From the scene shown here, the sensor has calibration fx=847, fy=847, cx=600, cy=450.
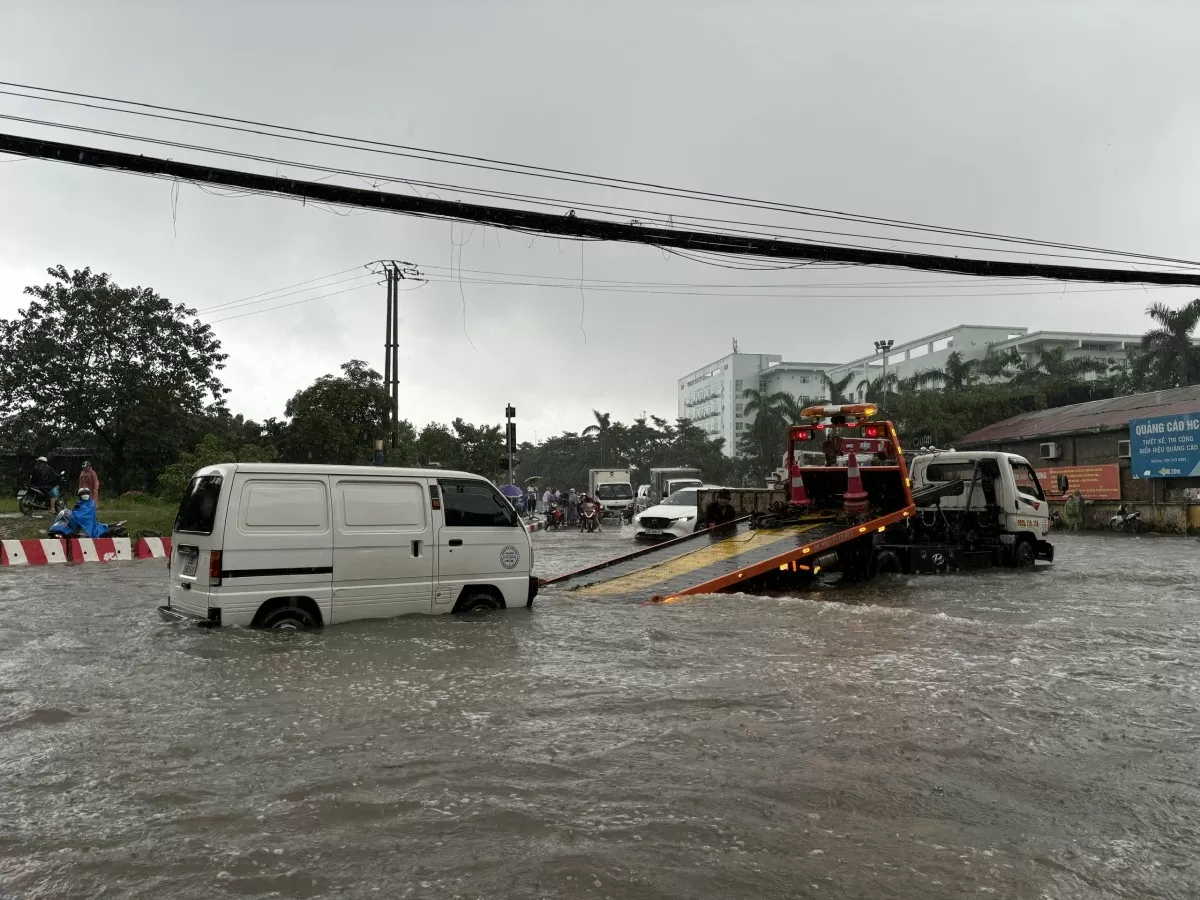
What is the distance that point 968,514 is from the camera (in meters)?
14.7

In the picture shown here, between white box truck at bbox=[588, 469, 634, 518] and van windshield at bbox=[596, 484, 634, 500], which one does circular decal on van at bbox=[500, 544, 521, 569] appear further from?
van windshield at bbox=[596, 484, 634, 500]

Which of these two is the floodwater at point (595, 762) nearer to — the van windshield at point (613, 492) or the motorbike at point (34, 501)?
the motorbike at point (34, 501)

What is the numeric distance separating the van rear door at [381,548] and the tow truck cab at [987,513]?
30.1ft

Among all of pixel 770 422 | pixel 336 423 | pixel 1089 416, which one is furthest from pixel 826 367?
pixel 336 423

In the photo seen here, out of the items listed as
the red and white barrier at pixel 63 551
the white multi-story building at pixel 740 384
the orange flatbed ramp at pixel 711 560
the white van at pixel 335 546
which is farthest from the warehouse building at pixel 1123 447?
the white multi-story building at pixel 740 384

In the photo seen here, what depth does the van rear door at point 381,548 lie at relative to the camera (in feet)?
25.1

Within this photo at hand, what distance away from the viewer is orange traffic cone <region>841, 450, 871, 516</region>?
42.7 ft

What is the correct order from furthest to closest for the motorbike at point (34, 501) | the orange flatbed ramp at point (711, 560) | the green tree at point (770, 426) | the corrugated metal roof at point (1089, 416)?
1. the green tree at point (770, 426)
2. the corrugated metal roof at point (1089, 416)
3. the motorbike at point (34, 501)
4. the orange flatbed ramp at point (711, 560)

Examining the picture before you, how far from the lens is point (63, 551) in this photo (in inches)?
575

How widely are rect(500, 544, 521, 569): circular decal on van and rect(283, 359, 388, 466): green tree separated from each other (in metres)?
21.4

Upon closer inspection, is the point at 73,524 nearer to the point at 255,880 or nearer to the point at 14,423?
the point at 255,880

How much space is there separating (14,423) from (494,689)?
32.0 m

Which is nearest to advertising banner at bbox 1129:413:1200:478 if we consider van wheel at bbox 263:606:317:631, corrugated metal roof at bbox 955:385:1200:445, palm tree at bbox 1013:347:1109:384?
corrugated metal roof at bbox 955:385:1200:445

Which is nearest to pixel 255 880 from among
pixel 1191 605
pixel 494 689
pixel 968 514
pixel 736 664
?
pixel 494 689
